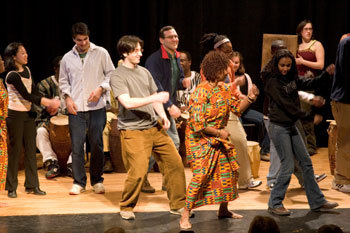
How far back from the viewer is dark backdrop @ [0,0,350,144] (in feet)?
26.2

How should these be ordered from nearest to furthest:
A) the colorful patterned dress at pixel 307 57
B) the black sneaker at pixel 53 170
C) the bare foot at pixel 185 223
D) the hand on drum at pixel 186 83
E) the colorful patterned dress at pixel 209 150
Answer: the colorful patterned dress at pixel 209 150, the bare foot at pixel 185 223, the hand on drum at pixel 186 83, the black sneaker at pixel 53 170, the colorful patterned dress at pixel 307 57

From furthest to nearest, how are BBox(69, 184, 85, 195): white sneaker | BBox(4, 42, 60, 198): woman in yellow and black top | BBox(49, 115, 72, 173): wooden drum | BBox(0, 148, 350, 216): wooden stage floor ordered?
1. BBox(49, 115, 72, 173): wooden drum
2. BBox(69, 184, 85, 195): white sneaker
3. BBox(4, 42, 60, 198): woman in yellow and black top
4. BBox(0, 148, 350, 216): wooden stage floor

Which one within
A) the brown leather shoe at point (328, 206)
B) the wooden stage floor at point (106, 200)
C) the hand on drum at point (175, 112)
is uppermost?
the hand on drum at point (175, 112)

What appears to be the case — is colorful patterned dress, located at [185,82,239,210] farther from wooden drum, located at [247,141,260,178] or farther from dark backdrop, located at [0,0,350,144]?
dark backdrop, located at [0,0,350,144]

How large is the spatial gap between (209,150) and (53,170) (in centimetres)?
268

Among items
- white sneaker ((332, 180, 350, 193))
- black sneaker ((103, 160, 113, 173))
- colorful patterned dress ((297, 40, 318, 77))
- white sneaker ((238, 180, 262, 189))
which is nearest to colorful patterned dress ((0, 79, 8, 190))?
black sneaker ((103, 160, 113, 173))

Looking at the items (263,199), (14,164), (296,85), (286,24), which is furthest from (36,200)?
(286,24)

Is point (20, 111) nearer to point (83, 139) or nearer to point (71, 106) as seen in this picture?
point (71, 106)

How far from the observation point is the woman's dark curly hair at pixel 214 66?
492 cm

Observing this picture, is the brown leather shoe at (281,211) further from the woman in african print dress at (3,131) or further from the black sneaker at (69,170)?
the black sneaker at (69,170)

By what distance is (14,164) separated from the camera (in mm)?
6082

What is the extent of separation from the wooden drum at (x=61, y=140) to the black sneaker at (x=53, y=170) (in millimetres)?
75

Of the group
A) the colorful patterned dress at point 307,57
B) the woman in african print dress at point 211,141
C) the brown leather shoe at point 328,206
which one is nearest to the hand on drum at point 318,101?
the woman in african print dress at point 211,141

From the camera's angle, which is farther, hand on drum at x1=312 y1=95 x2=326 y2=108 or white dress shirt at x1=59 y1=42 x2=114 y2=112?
white dress shirt at x1=59 y1=42 x2=114 y2=112
